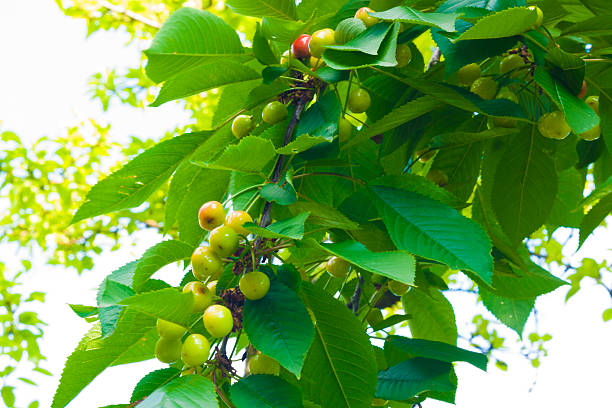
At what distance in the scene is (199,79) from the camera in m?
0.78

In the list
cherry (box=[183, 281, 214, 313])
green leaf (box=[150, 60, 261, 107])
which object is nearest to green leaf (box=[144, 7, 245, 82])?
green leaf (box=[150, 60, 261, 107])

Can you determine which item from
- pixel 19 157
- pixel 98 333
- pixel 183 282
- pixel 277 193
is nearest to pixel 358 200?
pixel 277 193

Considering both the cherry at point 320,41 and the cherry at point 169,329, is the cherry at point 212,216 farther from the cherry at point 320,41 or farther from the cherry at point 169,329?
the cherry at point 320,41

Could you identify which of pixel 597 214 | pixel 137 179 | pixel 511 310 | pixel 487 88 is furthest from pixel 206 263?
pixel 511 310

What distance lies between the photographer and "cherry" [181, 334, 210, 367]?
58cm

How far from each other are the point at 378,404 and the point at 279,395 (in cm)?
26

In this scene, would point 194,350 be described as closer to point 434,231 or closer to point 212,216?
point 212,216

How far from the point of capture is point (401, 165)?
0.93 meters

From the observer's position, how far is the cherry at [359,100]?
0.80 meters

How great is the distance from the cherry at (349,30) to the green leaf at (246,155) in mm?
189

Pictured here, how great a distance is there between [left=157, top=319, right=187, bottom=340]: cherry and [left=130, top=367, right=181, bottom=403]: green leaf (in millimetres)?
56

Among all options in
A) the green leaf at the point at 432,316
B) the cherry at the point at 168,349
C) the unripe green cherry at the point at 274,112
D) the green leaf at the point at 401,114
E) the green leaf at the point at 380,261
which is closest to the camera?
the green leaf at the point at 380,261

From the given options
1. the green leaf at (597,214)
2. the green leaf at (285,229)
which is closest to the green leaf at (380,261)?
the green leaf at (285,229)

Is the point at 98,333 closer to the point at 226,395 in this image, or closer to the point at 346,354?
the point at 226,395
